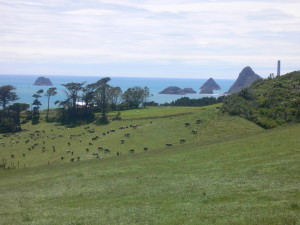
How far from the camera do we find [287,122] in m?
60.6

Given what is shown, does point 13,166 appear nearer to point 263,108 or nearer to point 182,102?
point 263,108

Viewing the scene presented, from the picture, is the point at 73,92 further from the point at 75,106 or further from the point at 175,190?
the point at 175,190

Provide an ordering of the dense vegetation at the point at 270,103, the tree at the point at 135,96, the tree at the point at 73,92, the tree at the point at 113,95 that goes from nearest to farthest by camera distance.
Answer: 1. the dense vegetation at the point at 270,103
2. the tree at the point at 73,92
3. the tree at the point at 113,95
4. the tree at the point at 135,96

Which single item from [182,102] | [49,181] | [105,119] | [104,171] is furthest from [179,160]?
[182,102]

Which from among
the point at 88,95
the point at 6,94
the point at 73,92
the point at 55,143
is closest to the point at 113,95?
the point at 88,95

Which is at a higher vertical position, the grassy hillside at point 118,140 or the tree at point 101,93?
the tree at point 101,93

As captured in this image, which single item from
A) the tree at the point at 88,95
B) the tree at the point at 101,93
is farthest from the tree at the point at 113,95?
the tree at the point at 88,95

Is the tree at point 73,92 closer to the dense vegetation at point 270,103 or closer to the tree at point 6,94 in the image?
the tree at point 6,94

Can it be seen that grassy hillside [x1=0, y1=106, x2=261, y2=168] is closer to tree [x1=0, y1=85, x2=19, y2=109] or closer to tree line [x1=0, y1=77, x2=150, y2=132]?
tree line [x1=0, y1=77, x2=150, y2=132]

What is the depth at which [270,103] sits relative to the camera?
229 ft

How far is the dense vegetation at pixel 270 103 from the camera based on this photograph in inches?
2463

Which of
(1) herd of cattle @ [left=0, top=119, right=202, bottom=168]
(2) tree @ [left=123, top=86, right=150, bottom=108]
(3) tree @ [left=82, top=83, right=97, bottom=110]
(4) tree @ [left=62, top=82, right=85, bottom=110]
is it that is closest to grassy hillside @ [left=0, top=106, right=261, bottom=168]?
(1) herd of cattle @ [left=0, top=119, right=202, bottom=168]

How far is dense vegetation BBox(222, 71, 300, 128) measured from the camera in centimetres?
6256

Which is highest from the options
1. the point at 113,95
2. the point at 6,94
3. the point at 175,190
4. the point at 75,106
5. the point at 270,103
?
the point at 113,95
